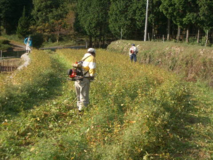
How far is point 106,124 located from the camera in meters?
5.74

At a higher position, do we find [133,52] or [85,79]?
[133,52]

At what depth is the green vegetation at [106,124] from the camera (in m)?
4.58

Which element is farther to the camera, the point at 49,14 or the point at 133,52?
the point at 49,14

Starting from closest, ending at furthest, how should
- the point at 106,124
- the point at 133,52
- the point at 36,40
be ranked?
the point at 106,124 → the point at 133,52 → the point at 36,40

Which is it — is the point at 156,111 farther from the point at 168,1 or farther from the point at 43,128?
the point at 168,1

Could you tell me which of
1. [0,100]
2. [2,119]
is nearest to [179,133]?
[2,119]

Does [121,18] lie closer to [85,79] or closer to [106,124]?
[85,79]

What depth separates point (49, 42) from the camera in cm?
4812

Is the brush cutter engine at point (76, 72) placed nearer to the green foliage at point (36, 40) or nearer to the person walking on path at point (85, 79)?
the person walking on path at point (85, 79)

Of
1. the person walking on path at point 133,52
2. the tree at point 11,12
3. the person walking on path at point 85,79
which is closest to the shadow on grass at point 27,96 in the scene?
the person walking on path at point 85,79

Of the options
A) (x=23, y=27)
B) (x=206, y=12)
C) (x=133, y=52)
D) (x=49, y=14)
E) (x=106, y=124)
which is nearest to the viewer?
(x=106, y=124)

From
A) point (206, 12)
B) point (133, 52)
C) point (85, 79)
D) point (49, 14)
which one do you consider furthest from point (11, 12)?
point (85, 79)

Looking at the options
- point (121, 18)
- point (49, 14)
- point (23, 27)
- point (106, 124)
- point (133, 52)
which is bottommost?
point (106, 124)

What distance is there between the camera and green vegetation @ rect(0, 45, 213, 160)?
4578mm
